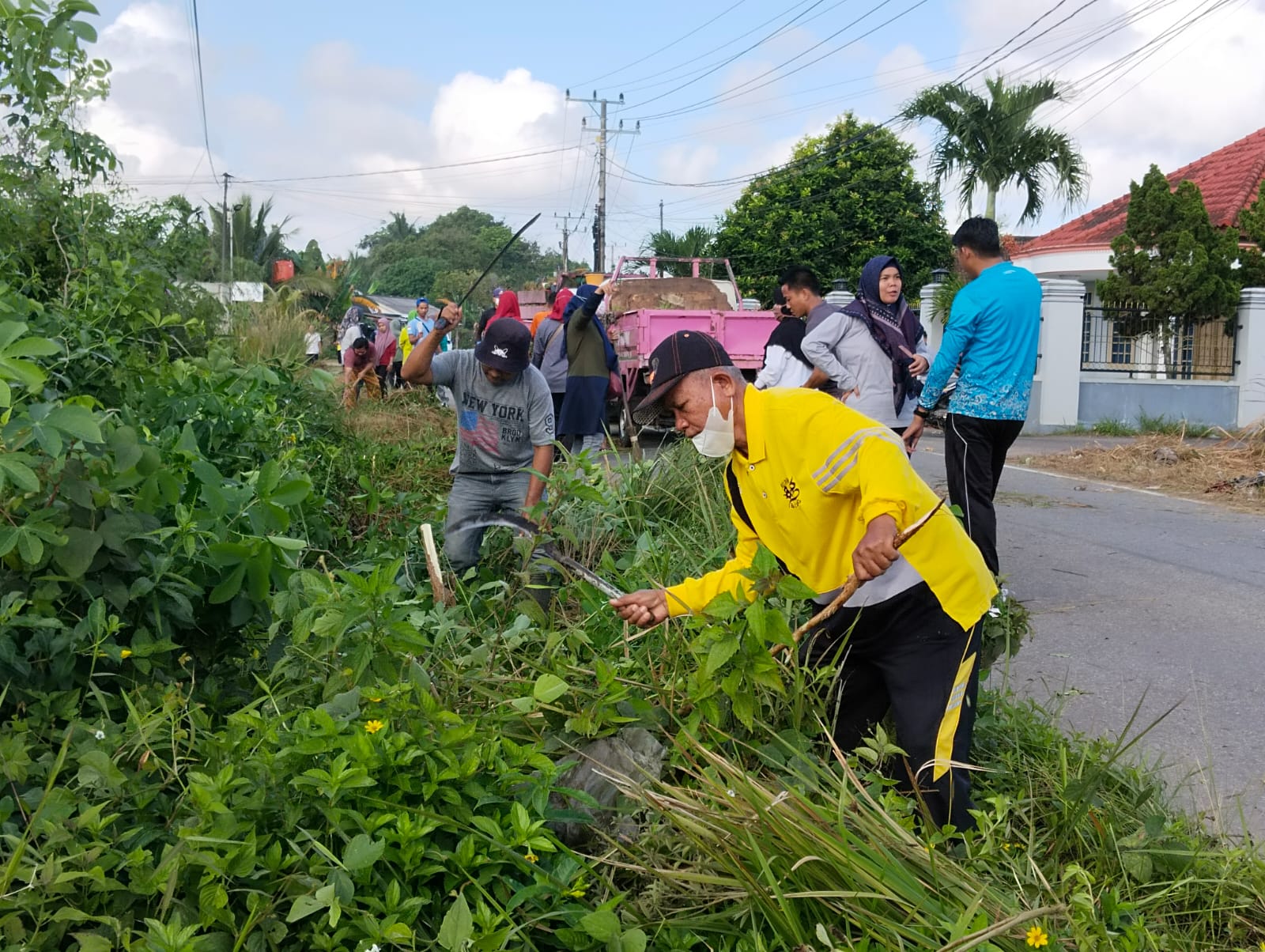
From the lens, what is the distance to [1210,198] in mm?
22828

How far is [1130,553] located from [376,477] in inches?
204

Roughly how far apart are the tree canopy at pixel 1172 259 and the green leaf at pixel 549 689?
55.5 feet

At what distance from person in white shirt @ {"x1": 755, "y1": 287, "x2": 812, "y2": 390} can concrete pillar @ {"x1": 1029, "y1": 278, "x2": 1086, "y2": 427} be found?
1144 cm

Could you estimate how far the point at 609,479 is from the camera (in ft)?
18.4

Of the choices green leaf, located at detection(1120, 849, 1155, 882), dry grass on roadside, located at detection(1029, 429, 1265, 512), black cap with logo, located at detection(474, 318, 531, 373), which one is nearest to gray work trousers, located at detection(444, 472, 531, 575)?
black cap with logo, located at detection(474, 318, 531, 373)

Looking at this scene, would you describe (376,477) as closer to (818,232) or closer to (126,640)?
(126,640)

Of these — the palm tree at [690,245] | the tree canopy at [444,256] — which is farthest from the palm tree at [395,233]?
the palm tree at [690,245]

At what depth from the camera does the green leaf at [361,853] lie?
2.04 meters

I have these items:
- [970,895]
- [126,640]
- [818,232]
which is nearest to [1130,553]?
[970,895]

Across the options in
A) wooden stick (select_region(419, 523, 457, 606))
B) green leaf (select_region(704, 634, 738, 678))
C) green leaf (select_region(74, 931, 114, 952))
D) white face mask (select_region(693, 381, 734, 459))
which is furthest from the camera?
wooden stick (select_region(419, 523, 457, 606))

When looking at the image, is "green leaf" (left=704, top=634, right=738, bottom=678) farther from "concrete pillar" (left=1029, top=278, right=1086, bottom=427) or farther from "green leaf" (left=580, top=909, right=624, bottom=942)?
"concrete pillar" (left=1029, top=278, right=1086, bottom=427)

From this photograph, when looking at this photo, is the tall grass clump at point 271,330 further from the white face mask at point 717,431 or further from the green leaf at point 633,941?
the green leaf at point 633,941

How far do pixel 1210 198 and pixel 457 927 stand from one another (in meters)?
25.0

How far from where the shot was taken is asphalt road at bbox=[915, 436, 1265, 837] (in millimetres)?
3949
